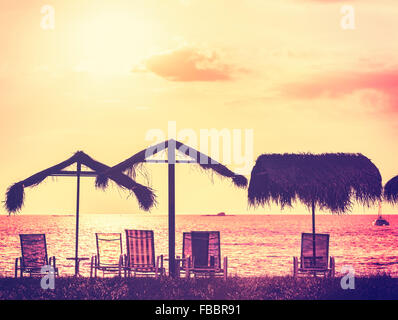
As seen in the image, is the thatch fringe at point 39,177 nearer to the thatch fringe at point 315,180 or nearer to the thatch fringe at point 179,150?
the thatch fringe at point 179,150

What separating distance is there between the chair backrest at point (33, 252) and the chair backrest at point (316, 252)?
499cm

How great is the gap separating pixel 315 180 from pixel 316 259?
59.4 inches

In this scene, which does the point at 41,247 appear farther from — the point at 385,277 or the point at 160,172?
the point at 385,277

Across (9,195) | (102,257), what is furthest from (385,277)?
(9,195)

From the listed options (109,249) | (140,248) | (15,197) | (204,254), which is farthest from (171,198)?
(15,197)

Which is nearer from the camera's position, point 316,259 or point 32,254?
point 316,259

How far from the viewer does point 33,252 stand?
11930mm

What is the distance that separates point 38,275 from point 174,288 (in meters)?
2.92

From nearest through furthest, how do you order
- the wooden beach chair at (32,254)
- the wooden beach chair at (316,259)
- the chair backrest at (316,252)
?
the wooden beach chair at (316,259) < the chair backrest at (316,252) < the wooden beach chair at (32,254)

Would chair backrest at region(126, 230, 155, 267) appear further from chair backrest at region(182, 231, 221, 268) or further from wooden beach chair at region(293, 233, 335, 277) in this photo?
wooden beach chair at region(293, 233, 335, 277)

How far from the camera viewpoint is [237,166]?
480 inches

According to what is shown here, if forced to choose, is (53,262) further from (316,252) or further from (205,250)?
(316,252)

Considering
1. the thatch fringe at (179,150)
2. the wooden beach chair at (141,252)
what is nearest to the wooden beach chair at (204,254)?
the wooden beach chair at (141,252)

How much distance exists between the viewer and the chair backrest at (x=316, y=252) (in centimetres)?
1170
